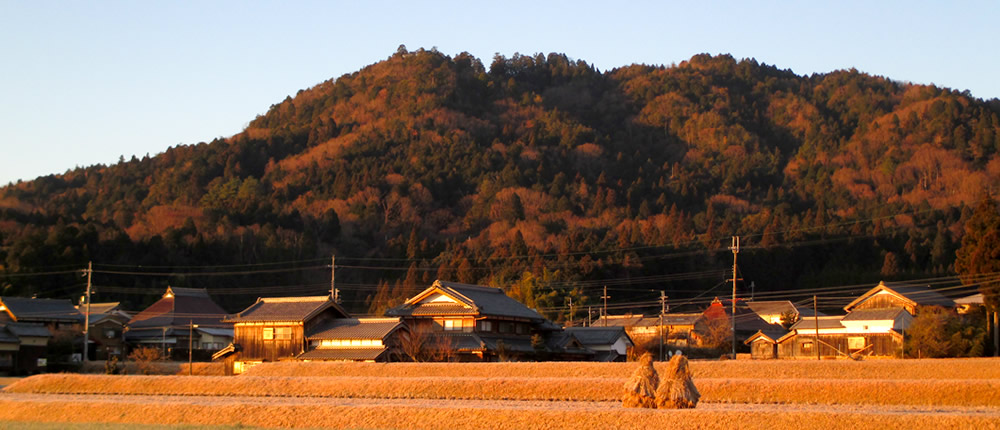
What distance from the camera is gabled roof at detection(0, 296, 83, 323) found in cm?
4631

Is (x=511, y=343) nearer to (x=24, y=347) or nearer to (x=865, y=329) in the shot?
(x=865, y=329)

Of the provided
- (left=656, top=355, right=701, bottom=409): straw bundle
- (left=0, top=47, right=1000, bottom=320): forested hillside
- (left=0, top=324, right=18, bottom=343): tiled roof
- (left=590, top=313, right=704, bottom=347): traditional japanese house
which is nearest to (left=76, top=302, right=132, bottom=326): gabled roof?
(left=0, top=47, right=1000, bottom=320): forested hillside

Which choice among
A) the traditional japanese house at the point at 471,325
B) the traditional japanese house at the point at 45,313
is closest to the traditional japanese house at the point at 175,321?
the traditional japanese house at the point at 45,313

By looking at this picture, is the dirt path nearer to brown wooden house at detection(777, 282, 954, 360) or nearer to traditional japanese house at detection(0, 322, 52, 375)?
traditional japanese house at detection(0, 322, 52, 375)

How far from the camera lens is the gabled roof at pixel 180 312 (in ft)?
169

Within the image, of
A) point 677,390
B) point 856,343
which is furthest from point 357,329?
point 856,343

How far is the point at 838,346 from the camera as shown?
131 feet

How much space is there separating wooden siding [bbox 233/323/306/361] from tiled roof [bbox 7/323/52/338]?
11.0 meters

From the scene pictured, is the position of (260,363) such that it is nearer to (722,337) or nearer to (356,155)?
(722,337)

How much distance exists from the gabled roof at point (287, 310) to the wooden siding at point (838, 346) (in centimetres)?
2070

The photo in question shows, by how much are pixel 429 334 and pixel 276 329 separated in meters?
6.55

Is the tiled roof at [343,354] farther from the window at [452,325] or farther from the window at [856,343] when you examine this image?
the window at [856,343]

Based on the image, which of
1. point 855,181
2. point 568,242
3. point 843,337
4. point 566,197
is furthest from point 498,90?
point 843,337

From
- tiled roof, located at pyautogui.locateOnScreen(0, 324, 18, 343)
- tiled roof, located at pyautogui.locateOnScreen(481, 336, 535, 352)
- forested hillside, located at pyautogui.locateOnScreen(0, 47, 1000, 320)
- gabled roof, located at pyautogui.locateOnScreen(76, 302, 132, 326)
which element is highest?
forested hillside, located at pyautogui.locateOnScreen(0, 47, 1000, 320)
